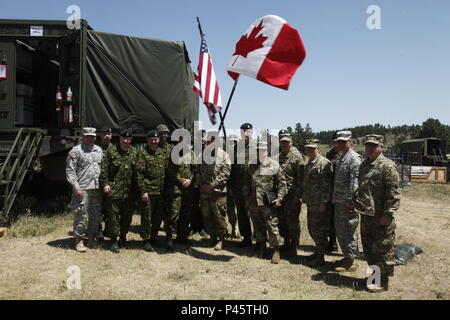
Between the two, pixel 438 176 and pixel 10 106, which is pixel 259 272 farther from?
pixel 438 176

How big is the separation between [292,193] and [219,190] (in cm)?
111

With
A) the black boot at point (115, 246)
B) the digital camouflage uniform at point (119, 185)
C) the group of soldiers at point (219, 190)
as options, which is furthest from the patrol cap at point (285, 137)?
the black boot at point (115, 246)

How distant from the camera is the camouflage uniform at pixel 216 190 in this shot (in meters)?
5.39

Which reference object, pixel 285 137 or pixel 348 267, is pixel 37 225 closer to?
pixel 285 137

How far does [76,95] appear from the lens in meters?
6.68

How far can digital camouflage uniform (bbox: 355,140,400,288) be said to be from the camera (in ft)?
12.8

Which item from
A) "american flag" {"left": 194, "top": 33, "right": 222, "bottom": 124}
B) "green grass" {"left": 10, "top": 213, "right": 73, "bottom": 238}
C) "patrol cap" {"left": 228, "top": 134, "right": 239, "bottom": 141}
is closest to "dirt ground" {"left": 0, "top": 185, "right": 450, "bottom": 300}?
"green grass" {"left": 10, "top": 213, "right": 73, "bottom": 238}

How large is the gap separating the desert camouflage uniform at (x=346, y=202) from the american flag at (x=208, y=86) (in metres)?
2.24

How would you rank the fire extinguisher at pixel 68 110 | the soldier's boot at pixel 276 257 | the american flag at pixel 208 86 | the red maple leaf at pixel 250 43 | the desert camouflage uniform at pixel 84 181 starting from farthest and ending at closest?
the fire extinguisher at pixel 68 110 < the american flag at pixel 208 86 < the desert camouflage uniform at pixel 84 181 < the red maple leaf at pixel 250 43 < the soldier's boot at pixel 276 257

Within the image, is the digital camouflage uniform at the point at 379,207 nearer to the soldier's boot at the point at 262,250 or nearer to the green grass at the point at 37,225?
the soldier's boot at the point at 262,250

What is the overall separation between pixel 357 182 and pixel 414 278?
144 centimetres

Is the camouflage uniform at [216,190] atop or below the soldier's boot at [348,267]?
atop

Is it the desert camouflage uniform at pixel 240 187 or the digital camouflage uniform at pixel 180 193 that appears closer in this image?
the digital camouflage uniform at pixel 180 193

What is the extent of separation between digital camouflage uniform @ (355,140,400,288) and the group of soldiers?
438 mm
